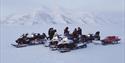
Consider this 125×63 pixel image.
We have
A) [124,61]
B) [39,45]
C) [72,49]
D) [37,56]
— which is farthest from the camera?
[39,45]

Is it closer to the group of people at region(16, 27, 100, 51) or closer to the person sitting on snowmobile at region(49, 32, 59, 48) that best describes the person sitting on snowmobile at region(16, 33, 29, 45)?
the group of people at region(16, 27, 100, 51)

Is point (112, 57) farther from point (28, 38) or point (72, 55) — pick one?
point (28, 38)

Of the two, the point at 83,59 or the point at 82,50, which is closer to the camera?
the point at 83,59

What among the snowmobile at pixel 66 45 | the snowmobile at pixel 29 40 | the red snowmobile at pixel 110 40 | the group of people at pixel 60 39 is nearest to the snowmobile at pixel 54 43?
the group of people at pixel 60 39

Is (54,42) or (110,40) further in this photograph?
(110,40)

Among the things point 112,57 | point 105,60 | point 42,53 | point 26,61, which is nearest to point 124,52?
point 112,57

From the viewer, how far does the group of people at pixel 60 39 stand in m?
20.7

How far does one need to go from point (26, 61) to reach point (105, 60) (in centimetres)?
429

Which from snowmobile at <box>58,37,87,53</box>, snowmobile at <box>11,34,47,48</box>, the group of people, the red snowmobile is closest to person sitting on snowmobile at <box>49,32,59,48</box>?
the group of people

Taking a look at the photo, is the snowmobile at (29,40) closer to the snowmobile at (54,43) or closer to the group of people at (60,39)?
the group of people at (60,39)

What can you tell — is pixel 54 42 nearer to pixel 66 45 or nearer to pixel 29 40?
pixel 66 45

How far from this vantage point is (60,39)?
73.5 ft

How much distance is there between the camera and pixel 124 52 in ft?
62.8

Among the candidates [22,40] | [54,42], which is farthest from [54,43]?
[22,40]
